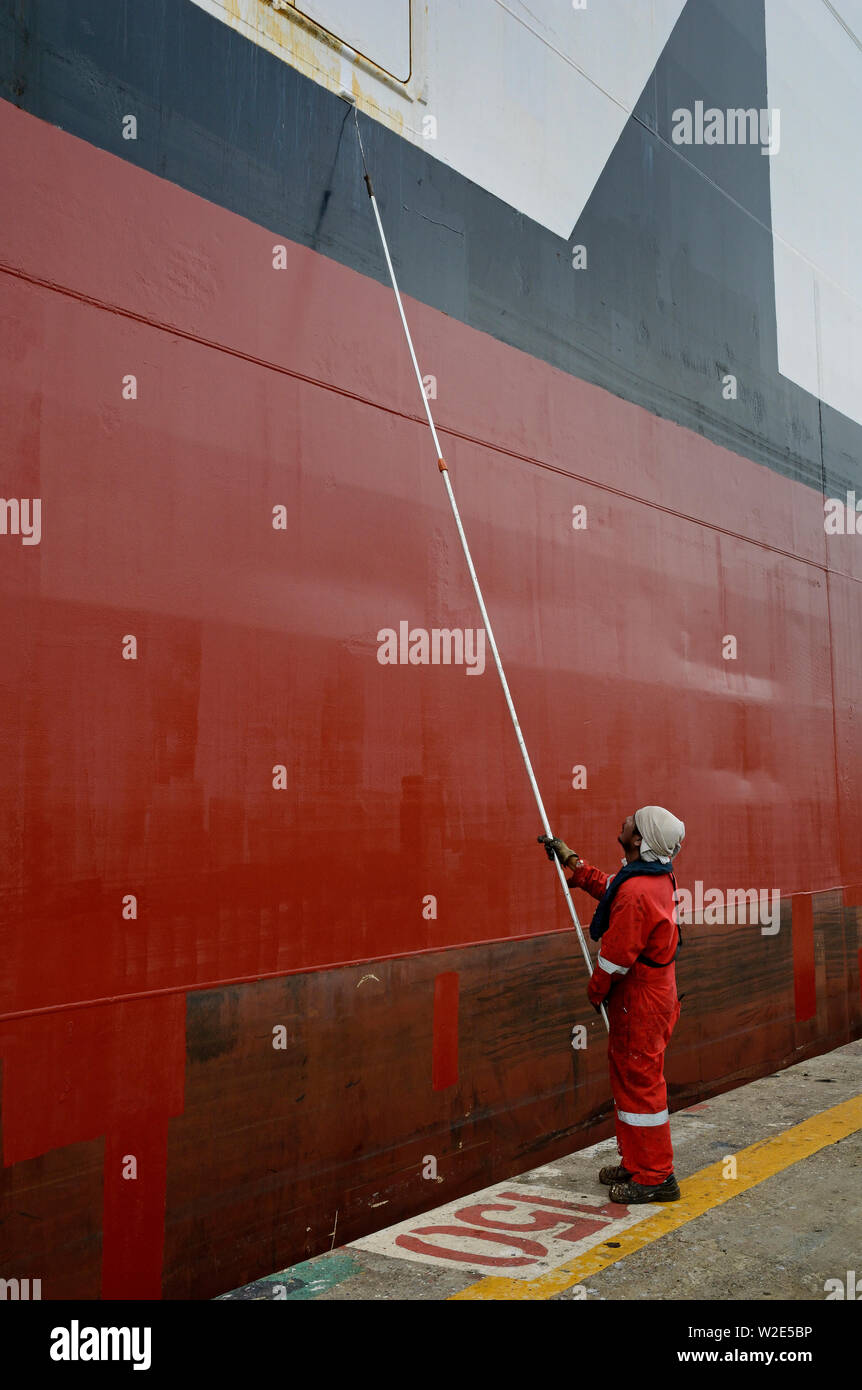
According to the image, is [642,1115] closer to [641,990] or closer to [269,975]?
[641,990]

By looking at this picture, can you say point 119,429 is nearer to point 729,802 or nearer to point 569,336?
point 569,336

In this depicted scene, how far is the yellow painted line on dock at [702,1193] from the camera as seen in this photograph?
12.3 ft

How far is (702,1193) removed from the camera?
478cm

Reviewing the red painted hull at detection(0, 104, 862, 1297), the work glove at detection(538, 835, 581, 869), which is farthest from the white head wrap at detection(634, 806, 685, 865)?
the red painted hull at detection(0, 104, 862, 1297)

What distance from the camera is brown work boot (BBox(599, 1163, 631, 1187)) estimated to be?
470cm

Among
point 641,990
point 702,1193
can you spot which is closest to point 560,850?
point 641,990

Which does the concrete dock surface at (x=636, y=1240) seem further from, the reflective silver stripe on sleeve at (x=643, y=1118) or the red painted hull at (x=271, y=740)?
the reflective silver stripe on sleeve at (x=643, y=1118)

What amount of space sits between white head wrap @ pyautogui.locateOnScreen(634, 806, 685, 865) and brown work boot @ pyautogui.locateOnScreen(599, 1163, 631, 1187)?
1.31 m

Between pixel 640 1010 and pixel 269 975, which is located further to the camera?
pixel 640 1010

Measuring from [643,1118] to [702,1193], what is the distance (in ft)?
1.80

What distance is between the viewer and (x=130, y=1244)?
135 inches

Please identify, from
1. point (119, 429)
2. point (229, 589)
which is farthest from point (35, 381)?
point (229, 589)

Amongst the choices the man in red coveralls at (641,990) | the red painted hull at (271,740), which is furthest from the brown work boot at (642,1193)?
the red painted hull at (271,740)

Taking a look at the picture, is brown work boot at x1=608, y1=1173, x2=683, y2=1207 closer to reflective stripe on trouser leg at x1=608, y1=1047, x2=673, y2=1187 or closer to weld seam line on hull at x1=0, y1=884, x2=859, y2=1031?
reflective stripe on trouser leg at x1=608, y1=1047, x2=673, y2=1187
